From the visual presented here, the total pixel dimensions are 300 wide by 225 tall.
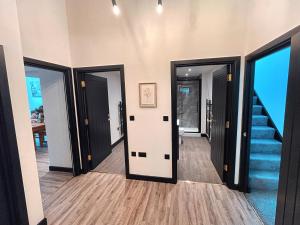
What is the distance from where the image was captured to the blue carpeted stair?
2084 millimetres

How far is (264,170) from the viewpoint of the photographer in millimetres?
2566

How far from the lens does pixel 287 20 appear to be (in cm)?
133

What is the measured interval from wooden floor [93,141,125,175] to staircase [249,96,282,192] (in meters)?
2.31

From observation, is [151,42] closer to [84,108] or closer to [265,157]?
[84,108]

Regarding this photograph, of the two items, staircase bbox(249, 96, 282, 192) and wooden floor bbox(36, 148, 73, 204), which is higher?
staircase bbox(249, 96, 282, 192)

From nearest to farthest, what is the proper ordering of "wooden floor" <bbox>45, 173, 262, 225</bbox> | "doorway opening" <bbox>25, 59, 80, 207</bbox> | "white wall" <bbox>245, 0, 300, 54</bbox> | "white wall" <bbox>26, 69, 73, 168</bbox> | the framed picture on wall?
1. "white wall" <bbox>245, 0, 300, 54</bbox>
2. "wooden floor" <bbox>45, 173, 262, 225</bbox>
3. the framed picture on wall
4. "doorway opening" <bbox>25, 59, 80, 207</bbox>
5. "white wall" <bbox>26, 69, 73, 168</bbox>

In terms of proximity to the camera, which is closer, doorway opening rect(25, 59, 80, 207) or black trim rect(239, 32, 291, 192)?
black trim rect(239, 32, 291, 192)

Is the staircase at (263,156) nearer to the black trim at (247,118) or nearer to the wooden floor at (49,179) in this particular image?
the black trim at (247,118)

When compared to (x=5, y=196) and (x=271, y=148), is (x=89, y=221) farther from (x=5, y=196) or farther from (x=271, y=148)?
(x=271, y=148)

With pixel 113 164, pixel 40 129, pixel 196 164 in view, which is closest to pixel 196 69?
pixel 196 164

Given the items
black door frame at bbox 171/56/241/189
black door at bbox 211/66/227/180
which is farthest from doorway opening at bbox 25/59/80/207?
black door at bbox 211/66/227/180

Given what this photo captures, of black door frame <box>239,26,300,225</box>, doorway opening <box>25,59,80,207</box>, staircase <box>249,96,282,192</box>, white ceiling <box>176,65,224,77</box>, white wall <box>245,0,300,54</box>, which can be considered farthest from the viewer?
white ceiling <box>176,65,224,77</box>

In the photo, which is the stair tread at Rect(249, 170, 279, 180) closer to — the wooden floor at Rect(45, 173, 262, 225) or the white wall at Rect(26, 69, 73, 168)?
the wooden floor at Rect(45, 173, 262, 225)

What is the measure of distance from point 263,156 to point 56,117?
387 centimetres
